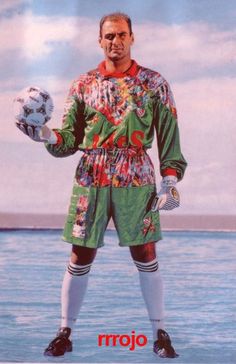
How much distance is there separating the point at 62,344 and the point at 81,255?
0.38m

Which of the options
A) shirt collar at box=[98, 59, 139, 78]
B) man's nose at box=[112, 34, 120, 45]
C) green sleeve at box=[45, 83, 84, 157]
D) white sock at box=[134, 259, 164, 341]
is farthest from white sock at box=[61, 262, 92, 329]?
man's nose at box=[112, 34, 120, 45]

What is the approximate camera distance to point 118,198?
3.05 meters

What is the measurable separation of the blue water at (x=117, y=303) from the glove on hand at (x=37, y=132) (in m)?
0.49

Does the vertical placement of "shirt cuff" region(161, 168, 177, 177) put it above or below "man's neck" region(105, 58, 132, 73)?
below

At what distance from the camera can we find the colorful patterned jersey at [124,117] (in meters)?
3.05

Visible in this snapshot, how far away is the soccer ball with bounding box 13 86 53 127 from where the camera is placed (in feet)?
9.34

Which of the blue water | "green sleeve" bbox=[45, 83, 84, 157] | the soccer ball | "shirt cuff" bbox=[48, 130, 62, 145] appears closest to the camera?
the soccer ball

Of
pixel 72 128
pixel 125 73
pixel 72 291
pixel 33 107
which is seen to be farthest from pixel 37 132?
pixel 72 291

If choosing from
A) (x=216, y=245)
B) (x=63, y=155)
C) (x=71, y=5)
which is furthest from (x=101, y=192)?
(x=71, y=5)

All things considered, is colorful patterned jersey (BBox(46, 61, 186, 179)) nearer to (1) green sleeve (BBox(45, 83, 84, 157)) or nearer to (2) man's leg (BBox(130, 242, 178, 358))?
(1) green sleeve (BBox(45, 83, 84, 157))

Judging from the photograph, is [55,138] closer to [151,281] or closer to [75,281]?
[75,281]

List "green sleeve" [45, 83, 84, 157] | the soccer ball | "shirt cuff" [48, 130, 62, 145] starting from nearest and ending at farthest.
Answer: the soccer ball < "shirt cuff" [48, 130, 62, 145] < "green sleeve" [45, 83, 84, 157]

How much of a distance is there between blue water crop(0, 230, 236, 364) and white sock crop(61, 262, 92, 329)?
0.07m

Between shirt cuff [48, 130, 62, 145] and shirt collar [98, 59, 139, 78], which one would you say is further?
shirt collar [98, 59, 139, 78]
